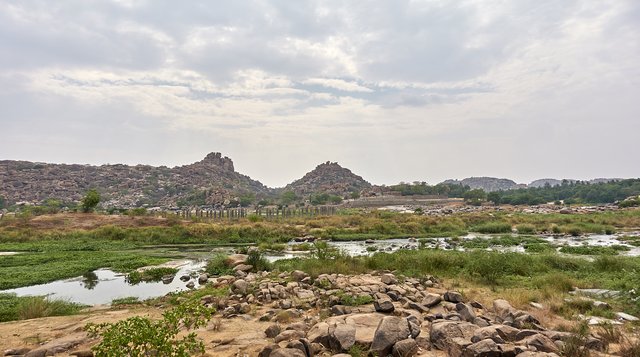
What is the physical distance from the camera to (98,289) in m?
16.3

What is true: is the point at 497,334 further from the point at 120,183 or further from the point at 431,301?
the point at 120,183

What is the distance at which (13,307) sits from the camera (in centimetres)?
1235

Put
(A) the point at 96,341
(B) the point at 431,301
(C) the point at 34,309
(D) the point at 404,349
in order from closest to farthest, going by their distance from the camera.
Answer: (D) the point at 404,349 < (A) the point at 96,341 < (B) the point at 431,301 < (C) the point at 34,309

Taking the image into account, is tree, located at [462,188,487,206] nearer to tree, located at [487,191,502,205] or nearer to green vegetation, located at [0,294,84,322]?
tree, located at [487,191,502,205]

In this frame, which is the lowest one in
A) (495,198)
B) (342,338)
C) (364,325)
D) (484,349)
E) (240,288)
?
(240,288)

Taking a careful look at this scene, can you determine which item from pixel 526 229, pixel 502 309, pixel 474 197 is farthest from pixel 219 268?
pixel 474 197

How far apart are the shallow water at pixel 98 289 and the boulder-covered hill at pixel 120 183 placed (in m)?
102

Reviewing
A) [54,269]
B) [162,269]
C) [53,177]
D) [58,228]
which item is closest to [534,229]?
[162,269]

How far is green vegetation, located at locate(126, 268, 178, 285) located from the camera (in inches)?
701

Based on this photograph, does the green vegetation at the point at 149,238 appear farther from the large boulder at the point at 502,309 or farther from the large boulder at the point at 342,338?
the large boulder at the point at 342,338

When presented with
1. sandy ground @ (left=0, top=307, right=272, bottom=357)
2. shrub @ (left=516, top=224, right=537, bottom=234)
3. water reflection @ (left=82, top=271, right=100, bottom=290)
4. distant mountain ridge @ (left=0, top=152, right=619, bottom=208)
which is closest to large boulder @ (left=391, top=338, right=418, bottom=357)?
sandy ground @ (left=0, top=307, right=272, bottom=357)

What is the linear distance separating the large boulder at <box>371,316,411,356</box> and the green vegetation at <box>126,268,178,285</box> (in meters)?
14.8

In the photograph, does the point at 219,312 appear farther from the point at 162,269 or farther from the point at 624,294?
the point at 624,294

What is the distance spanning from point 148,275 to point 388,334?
15.7 m
